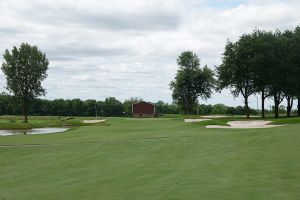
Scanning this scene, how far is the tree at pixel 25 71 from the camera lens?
7469 cm

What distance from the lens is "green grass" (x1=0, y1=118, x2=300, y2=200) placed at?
1092 cm

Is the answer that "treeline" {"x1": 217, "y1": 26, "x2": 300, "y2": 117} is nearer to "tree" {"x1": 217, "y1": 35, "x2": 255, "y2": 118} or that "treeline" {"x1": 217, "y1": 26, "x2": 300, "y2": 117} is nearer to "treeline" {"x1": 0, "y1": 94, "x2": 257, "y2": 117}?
"tree" {"x1": 217, "y1": 35, "x2": 255, "y2": 118}

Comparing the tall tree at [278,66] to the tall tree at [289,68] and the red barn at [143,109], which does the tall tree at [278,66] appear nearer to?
the tall tree at [289,68]

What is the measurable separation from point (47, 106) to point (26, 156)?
378 ft

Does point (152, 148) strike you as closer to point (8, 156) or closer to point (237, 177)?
point (8, 156)

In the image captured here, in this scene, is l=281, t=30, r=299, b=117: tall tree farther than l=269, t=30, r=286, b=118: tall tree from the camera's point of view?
No

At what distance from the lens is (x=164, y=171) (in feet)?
46.4

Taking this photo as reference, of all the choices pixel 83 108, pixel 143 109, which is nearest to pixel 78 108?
pixel 83 108

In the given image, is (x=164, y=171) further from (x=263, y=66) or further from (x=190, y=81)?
(x=190, y=81)

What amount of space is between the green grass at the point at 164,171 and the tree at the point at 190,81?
76065 millimetres

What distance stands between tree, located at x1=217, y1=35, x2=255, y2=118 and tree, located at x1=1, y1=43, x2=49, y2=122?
1239 inches

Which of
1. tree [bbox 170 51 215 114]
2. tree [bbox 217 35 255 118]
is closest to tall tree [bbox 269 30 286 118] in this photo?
tree [bbox 217 35 255 118]

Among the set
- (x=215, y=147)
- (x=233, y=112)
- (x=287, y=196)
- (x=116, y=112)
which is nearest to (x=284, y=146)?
(x=215, y=147)

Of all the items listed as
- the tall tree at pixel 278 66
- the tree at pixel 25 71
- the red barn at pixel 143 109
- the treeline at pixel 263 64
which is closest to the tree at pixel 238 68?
the treeline at pixel 263 64
